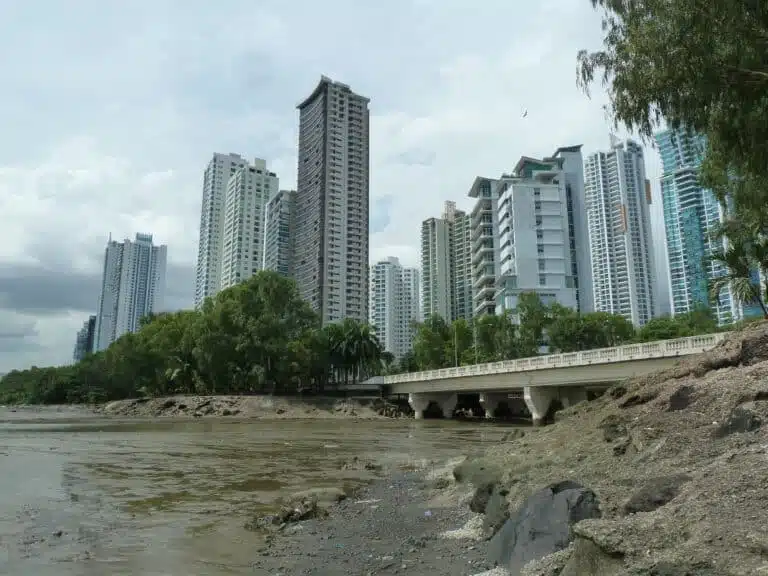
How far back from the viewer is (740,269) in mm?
23109

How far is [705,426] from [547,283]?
89.3m

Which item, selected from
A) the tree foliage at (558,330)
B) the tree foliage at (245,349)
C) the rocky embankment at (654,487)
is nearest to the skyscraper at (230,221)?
the tree foliage at (245,349)

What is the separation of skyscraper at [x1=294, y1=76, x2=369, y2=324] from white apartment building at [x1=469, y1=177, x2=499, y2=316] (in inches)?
1210

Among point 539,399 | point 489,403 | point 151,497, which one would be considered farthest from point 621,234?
point 151,497

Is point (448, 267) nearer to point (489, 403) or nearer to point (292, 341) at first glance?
point (292, 341)

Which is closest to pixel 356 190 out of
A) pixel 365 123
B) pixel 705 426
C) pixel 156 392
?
pixel 365 123

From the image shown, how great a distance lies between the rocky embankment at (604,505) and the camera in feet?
15.4

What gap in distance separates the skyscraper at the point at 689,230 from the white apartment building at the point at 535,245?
57.0ft

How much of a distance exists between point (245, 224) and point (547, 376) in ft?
374

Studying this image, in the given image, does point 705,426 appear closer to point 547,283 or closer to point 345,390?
point 345,390

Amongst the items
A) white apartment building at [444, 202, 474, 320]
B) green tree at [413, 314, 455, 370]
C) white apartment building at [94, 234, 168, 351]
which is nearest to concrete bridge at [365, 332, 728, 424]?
green tree at [413, 314, 455, 370]

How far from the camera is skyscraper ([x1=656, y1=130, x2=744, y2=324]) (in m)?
26.0

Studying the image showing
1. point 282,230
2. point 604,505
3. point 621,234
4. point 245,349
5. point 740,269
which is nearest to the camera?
point 604,505

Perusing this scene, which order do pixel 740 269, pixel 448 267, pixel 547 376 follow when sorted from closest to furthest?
pixel 740 269 < pixel 547 376 < pixel 448 267
